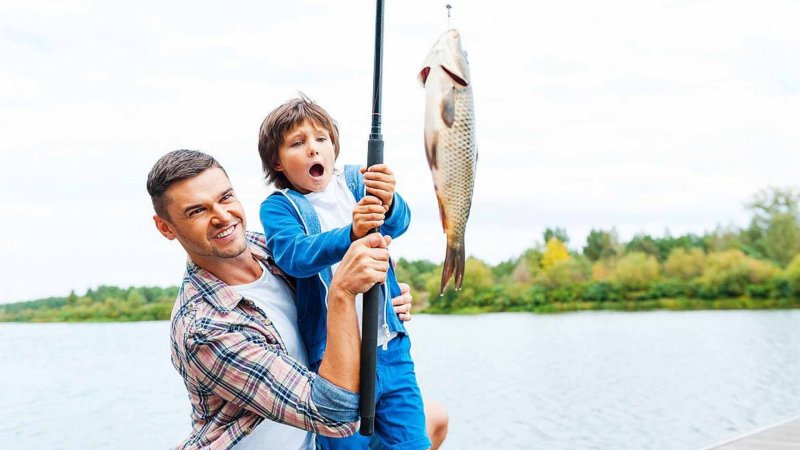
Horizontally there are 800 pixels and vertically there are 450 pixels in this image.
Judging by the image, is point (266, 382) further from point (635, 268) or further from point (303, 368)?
point (635, 268)

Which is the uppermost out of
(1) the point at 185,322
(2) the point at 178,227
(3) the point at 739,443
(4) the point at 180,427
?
(2) the point at 178,227

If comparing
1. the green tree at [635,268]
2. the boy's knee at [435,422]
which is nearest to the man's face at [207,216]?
the boy's knee at [435,422]

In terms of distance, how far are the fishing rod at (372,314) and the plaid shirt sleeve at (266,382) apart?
26 mm

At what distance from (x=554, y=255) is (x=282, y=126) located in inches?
1280

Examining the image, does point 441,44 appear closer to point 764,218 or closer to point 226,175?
point 226,175

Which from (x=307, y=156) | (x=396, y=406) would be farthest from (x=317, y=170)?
(x=396, y=406)

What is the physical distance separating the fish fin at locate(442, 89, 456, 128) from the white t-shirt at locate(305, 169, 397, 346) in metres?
0.68

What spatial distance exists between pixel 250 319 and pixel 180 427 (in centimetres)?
1980

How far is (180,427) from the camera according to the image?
20500 millimetres

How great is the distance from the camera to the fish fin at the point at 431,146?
4.78 feet

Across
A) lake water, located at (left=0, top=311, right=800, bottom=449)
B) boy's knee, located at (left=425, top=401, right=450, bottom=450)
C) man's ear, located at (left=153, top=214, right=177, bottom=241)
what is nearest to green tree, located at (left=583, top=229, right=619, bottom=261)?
lake water, located at (left=0, top=311, right=800, bottom=449)

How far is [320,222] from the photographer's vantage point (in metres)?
2.07

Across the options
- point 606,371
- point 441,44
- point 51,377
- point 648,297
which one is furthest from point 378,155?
point 648,297

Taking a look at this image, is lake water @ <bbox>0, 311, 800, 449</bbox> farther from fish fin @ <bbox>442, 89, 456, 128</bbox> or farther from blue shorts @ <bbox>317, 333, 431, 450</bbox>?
fish fin @ <bbox>442, 89, 456, 128</bbox>
